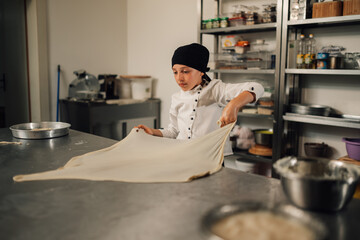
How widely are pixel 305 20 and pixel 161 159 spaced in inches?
73.3

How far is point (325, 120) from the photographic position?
2.55 meters

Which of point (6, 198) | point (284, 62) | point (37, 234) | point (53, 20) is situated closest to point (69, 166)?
point (6, 198)

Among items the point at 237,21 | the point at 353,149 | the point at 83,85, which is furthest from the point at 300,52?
the point at 83,85

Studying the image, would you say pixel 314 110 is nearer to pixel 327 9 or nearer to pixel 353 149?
pixel 353 149

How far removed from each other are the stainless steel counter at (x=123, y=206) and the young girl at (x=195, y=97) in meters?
0.71

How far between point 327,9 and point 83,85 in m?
2.85

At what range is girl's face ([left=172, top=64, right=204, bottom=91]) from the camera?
6.22 feet

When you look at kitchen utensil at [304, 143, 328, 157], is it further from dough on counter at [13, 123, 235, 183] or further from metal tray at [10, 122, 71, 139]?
metal tray at [10, 122, 71, 139]

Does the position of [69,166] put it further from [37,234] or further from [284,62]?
[284,62]

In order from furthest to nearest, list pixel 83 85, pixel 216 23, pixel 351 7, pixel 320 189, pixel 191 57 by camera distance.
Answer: pixel 83 85, pixel 216 23, pixel 351 7, pixel 191 57, pixel 320 189

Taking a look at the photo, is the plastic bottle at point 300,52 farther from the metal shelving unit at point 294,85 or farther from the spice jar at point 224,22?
the spice jar at point 224,22

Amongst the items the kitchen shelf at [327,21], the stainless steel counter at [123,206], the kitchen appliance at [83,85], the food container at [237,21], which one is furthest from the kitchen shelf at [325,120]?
the kitchen appliance at [83,85]

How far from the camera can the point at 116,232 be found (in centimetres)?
79

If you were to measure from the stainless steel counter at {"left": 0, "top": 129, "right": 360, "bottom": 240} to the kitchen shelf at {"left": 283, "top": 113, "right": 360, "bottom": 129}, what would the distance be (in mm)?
1567
